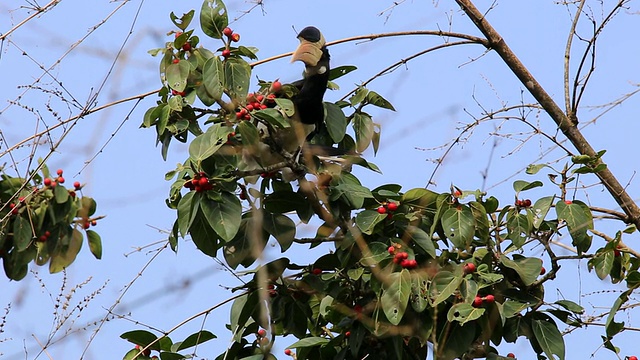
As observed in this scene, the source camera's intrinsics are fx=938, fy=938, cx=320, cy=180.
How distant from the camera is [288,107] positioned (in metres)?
2.65

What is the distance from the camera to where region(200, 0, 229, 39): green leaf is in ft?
8.80

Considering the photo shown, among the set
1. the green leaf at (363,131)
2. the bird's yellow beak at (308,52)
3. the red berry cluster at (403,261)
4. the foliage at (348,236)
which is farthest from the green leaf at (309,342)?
the bird's yellow beak at (308,52)

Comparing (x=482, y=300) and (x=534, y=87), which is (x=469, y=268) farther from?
(x=534, y=87)

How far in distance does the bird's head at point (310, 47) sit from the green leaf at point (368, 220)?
3.14 ft

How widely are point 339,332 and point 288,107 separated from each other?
704 mm

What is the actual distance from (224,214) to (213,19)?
1.91 ft

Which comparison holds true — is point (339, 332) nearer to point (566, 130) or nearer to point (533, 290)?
point (533, 290)

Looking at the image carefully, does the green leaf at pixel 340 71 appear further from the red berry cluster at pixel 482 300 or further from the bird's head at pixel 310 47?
the red berry cluster at pixel 482 300

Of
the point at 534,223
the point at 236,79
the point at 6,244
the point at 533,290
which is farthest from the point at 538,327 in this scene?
the point at 6,244

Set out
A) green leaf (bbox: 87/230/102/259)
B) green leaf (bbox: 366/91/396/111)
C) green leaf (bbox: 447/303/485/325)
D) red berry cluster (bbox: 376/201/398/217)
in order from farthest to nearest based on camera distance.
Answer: green leaf (bbox: 87/230/102/259), green leaf (bbox: 366/91/396/111), red berry cluster (bbox: 376/201/398/217), green leaf (bbox: 447/303/485/325)

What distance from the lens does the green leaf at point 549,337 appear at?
258cm

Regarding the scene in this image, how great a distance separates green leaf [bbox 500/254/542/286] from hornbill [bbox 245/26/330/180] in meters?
0.67

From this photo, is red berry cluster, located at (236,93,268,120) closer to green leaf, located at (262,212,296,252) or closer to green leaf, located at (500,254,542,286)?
green leaf, located at (262,212,296,252)

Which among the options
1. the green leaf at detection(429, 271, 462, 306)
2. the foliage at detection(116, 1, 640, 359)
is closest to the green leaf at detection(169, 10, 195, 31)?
the foliage at detection(116, 1, 640, 359)
